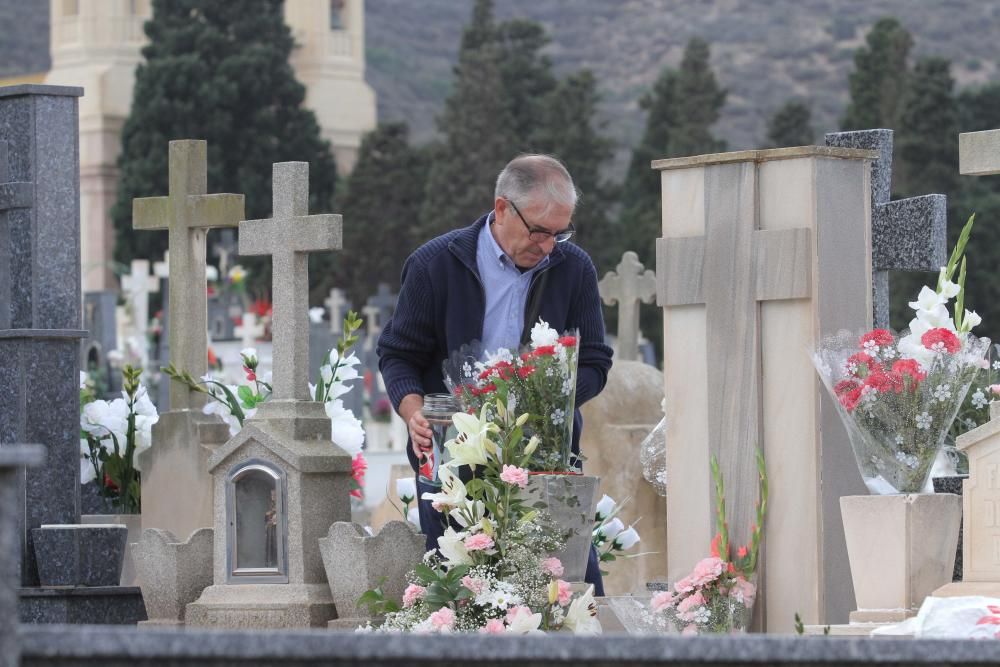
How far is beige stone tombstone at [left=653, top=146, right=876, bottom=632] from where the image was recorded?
18.2 feet

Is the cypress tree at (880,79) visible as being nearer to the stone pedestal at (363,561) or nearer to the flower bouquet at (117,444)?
the flower bouquet at (117,444)

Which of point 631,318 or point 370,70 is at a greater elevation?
point 370,70

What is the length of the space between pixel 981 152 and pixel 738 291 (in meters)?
1.09

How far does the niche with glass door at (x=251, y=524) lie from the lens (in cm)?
655

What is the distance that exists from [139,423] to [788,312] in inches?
133

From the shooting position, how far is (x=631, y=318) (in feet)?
42.7

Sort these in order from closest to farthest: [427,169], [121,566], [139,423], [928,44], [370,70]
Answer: [121,566]
[139,423]
[427,169]
[928,44]
[370,70]

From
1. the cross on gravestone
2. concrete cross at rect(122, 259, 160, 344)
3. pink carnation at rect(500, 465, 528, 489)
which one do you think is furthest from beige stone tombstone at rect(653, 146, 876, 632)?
concrete cross at rect(122, 259, 160, 344)

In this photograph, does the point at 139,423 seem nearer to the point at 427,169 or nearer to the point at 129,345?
the point at 129,345

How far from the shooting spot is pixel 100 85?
2205 inches

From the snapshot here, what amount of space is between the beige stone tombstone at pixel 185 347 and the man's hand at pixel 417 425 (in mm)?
2652

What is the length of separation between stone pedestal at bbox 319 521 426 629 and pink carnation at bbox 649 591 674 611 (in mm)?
924

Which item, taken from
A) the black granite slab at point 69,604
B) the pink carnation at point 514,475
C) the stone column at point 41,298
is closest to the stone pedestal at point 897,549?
the pink carnation at point 514,475


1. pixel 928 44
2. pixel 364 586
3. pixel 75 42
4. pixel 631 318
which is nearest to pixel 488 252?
pixel 364 586
